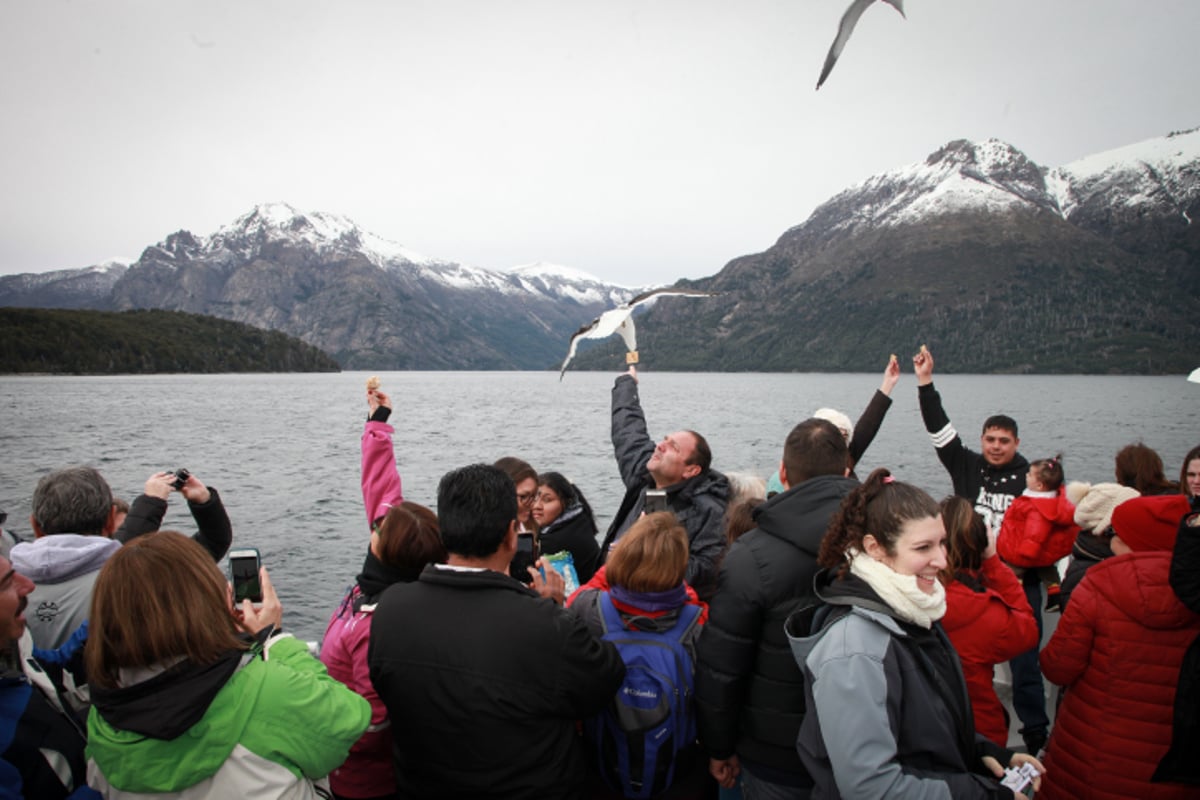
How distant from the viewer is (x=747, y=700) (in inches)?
120

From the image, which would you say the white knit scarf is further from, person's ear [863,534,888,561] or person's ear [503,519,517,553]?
person's ear [503,519,517,553]

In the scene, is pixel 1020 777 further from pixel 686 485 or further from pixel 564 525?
pixel 564 525

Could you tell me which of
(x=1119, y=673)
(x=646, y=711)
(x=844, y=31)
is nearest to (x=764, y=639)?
(x=646, y=711)

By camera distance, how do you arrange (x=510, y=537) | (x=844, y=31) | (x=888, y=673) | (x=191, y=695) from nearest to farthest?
(x=191, y=695) < (x=888, y=673) < (x=510, y=537) < (x=844, y=31)

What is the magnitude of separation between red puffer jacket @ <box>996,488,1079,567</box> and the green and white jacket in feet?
16.7

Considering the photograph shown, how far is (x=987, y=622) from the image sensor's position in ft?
11.0

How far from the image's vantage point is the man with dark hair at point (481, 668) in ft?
8.46

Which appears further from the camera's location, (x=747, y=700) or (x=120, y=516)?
(x=120, y=516)

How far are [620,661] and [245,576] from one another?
1.75 metres

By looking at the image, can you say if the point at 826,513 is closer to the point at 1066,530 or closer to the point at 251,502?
the point at 1066,530

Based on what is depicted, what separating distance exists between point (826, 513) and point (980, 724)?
67.6 inches

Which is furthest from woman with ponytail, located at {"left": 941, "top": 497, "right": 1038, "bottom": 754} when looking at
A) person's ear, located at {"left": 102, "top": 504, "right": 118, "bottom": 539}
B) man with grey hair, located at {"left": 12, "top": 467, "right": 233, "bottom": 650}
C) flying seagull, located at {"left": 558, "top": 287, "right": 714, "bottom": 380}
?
person's ear, located at {"left": 102, "top": 504, "right": 118, "bottom": 539}

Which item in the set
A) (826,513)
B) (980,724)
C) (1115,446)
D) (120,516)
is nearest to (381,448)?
(120,516)

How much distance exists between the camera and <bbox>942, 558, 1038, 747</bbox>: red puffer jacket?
3.37 metres
